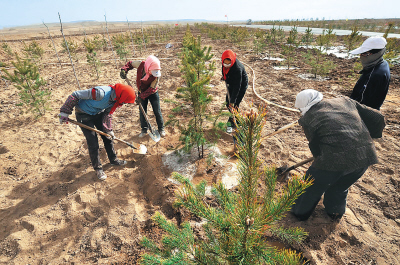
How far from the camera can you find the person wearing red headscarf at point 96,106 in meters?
2.79

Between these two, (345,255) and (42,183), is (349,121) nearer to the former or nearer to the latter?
(345,255)

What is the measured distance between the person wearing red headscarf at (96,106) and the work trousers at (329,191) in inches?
104

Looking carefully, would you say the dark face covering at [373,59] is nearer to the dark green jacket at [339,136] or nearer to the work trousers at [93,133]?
the dark green jacket at [339,136]

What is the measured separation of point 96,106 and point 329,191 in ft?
11.3

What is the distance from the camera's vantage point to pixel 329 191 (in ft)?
8.10

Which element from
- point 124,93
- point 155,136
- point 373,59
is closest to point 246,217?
point 124,93

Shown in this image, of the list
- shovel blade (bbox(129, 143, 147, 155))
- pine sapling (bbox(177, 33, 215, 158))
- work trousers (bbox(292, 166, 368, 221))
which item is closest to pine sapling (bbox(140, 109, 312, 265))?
work trousers (bbox(292, 166, 368, 221))

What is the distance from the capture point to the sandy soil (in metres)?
2.31

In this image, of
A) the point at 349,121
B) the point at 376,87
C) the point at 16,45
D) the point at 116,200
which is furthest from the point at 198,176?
the point at 16,45

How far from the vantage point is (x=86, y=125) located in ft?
9.73

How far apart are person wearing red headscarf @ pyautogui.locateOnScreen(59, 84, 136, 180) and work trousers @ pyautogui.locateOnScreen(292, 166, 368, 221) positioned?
2.64m

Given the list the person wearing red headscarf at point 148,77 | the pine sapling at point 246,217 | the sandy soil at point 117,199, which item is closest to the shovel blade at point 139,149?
the sandy soil at point 117,199

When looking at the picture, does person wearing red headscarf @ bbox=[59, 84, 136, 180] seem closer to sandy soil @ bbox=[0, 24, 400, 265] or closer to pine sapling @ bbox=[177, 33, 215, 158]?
sandy soil @ bbox=[0, 24, 400, 265]

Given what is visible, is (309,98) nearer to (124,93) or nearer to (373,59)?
(373,59)
